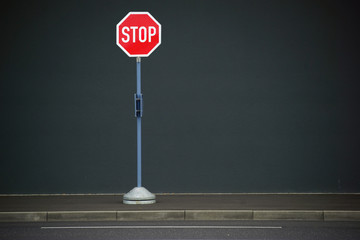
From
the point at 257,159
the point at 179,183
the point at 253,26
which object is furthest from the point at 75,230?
the point at 253,26

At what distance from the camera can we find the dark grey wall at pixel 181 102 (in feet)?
39.4

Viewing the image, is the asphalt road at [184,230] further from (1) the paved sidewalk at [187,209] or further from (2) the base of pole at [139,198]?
(2) the base of pole at [139,198]

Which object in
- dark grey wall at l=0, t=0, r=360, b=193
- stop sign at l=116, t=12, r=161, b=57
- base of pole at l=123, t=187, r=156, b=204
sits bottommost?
base of pole at l=123, t=187, r=156, b=204

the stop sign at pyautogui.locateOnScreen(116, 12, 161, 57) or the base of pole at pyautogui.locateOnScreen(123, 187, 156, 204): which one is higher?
the stop sign at pyautogui.locateOnScreen(116, 12, 161, 57)

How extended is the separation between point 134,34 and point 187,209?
4137 millimetres

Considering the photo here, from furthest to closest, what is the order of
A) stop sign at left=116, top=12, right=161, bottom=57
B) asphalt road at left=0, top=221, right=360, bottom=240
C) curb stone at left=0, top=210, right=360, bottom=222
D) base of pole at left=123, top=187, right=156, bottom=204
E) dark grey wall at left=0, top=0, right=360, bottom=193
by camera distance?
1. dark grey wall at left=0, top=0, right=360, bottom=193
2. stop sign at left=116, top=12, right=161, bottom=57
3. base of pole at left=123, top=187, right=156, bottom=204
4. curb stone at left=0, top=210, right=360, bottom=222
5. asphalt road at left=0, top=221, right=360, bottom=240

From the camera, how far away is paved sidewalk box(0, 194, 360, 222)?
8.77 m

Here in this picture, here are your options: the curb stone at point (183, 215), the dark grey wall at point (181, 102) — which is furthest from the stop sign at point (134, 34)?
the curb stone at point (183, 215)

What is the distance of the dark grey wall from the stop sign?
0.28 metres

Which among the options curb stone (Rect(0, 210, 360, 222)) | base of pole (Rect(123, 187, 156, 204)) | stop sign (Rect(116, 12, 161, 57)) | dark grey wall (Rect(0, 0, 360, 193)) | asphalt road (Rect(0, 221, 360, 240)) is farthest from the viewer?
dark grey wall (Rect(0, 0, 360, 193))

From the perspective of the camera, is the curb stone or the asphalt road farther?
the curb stone

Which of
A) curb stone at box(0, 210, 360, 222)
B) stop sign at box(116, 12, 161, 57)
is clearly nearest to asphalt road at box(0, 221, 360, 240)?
curb stone at box(0, 210, 360, 222)

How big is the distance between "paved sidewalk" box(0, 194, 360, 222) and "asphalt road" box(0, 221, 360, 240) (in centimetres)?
28

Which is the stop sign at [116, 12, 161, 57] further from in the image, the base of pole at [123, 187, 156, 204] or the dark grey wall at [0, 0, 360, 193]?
the base of pole at [123, 187, 156, 204]
